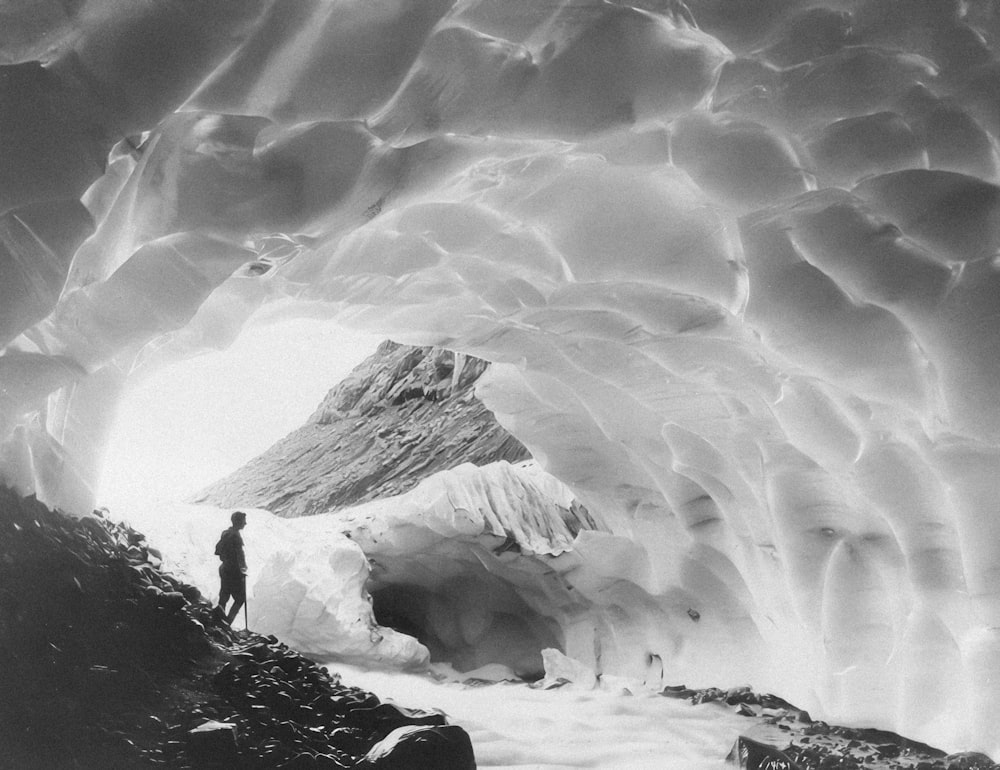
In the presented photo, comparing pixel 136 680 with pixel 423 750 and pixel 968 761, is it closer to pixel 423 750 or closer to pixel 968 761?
pixel 423 750

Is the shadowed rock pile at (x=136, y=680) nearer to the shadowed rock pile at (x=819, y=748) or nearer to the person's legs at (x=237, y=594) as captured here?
the person's legs at (x=237, y=594)

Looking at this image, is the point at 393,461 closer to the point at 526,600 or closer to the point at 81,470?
the point at 526,600

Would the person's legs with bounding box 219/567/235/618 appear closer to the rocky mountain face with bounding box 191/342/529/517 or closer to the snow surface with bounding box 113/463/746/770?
the snow surface with bounding box 113/463/746/770

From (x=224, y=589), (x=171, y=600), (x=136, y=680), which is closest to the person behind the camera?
(x=136, y=680)

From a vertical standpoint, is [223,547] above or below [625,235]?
below

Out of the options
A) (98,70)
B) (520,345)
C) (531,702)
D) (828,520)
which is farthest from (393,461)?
(98,70)

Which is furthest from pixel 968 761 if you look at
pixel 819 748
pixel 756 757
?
pixel 756 757

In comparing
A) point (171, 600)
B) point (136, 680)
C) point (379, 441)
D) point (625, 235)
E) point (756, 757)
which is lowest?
point (756, 757)

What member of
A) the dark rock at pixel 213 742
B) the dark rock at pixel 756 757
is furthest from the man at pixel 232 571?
the dark rock at pixel 756 757
